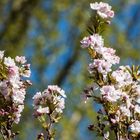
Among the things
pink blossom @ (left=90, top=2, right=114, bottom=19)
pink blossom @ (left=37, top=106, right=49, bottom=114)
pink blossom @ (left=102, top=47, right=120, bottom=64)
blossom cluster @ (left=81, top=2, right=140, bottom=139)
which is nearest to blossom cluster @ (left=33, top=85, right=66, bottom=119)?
pink blossom @ (left=37, top=106, right=49, bottom=114)

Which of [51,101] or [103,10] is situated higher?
[103,10]

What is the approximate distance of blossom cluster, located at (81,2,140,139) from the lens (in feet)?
7.03

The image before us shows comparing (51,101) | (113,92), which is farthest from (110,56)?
(51,101)

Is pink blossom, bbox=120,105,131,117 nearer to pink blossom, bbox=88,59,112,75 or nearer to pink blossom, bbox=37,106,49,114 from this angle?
pink blossom, bbox=88,59,112,75

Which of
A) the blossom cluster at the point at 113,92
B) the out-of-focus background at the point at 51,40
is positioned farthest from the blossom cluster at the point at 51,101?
the out-of-focus background at the point at 51,40

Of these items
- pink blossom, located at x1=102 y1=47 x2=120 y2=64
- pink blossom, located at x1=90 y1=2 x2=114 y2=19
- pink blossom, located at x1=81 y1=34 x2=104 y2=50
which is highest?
pink blossom, located at x1=90 y1=2 x2=114 y2=19

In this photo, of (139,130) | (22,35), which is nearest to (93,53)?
(139,130)

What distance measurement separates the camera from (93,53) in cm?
229

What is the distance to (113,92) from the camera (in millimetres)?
2139

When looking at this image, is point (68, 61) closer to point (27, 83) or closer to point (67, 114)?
point (67, 114)

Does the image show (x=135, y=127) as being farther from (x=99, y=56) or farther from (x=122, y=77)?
(x=99, y=56)

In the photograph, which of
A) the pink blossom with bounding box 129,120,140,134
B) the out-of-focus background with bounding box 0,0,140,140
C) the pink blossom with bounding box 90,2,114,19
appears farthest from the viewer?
the out-of-focus background with bounding box 0,0,140,140

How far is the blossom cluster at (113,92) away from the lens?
2143 mm

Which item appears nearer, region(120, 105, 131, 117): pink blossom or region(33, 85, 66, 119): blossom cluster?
region(120, 105, 131, 117): pink blossom
